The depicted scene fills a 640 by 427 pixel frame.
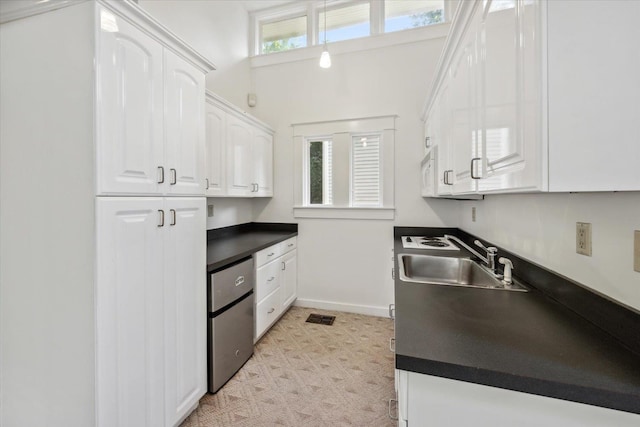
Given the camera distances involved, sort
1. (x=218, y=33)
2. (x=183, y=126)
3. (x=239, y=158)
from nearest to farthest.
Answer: (x=183, y=126) → (x=239, y=158) → (x=218, y=33)

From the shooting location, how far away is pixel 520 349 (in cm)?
81

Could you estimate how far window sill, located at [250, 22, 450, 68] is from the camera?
3021 millimetres

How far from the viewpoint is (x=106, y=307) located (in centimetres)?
117

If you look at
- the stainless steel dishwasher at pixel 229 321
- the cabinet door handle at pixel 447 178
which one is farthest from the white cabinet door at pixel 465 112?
the stainless steel dishwasher at pixel 229 321

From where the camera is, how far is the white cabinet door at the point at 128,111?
3.75 ft

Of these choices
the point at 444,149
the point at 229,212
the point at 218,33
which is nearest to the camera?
the point at 444,149

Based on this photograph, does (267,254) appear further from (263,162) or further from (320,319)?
(263,162)

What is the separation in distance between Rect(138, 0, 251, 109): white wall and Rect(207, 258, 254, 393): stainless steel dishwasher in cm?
198

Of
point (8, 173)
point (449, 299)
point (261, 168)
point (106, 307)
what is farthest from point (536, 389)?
point (261, 168)

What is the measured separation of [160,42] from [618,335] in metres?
2.15

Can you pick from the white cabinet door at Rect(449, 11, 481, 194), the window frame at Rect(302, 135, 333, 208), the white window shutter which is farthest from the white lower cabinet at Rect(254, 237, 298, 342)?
the white cabinet door at Rect(449, 11, 481, 194)

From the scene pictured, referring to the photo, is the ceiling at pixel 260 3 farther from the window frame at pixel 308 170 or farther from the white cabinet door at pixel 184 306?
the white cabinet door at pixel 184 306

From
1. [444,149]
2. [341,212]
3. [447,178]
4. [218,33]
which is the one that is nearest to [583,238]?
[447,178]

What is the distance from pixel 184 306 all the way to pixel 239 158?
1612 mm
